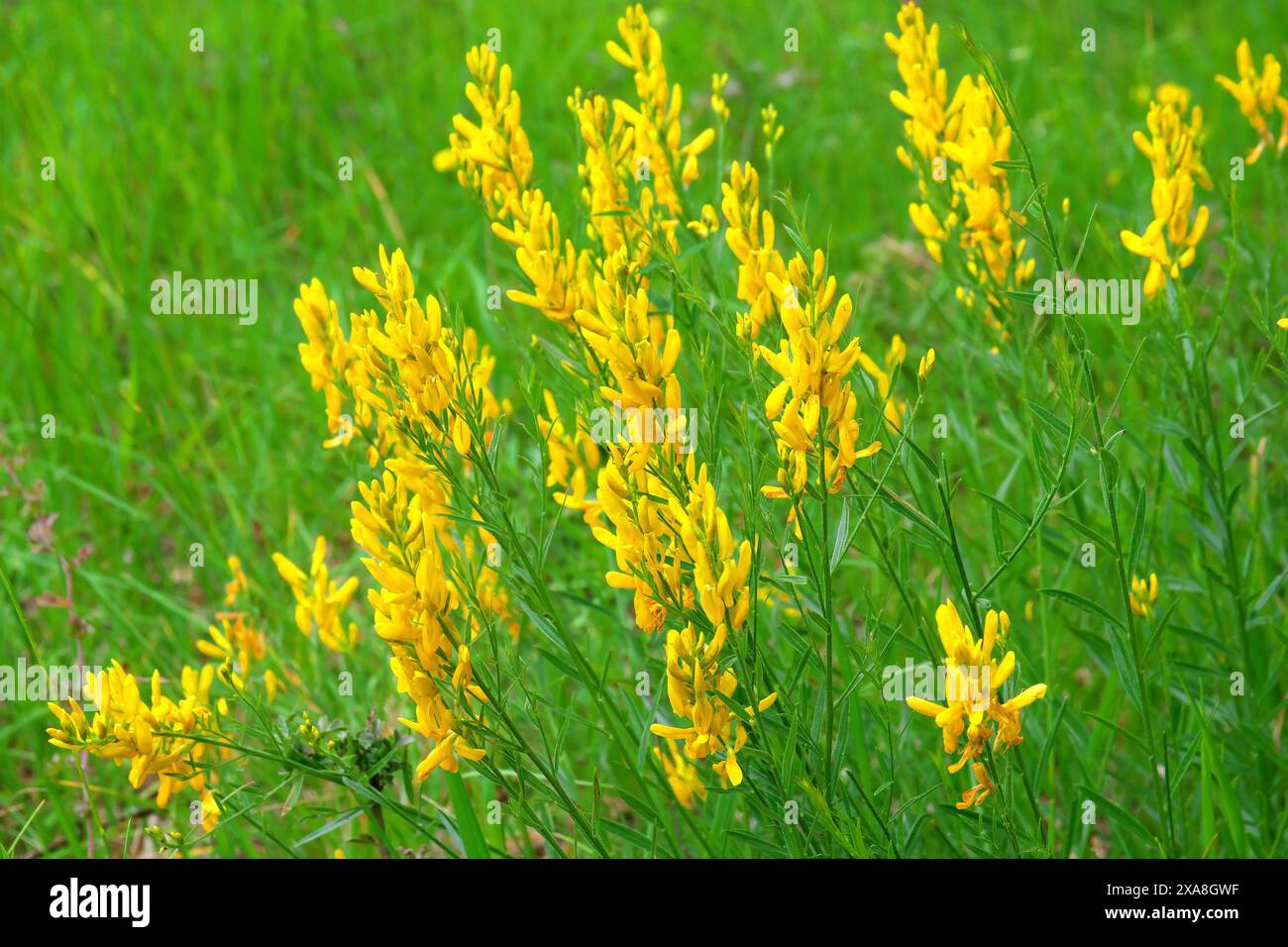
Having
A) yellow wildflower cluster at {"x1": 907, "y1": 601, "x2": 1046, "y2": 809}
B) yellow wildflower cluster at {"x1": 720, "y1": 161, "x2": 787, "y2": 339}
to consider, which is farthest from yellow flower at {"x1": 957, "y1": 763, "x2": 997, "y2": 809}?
yellow wildflower cluster at {"x1": 720, "y1": 161, "x2": 787, "y2": 339}

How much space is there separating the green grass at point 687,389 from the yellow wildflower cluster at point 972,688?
16 centimetres

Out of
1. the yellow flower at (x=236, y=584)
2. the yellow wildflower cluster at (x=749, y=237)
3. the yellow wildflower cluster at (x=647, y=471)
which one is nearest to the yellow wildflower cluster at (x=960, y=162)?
the yellow wildflower cluster at (x=749, y=237)

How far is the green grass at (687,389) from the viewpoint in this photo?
177 centimetres

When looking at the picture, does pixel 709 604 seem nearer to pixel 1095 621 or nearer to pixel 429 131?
pixel 1095 621

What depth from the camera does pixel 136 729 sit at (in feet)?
5.12

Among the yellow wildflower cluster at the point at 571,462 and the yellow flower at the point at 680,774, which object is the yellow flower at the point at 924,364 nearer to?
the yellow wildflower cluster at the point at 571,462

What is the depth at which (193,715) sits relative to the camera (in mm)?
1639

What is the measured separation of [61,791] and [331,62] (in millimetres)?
2970

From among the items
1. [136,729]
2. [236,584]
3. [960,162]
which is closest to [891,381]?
[960,162]

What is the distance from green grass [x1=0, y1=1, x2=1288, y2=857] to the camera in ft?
5.80

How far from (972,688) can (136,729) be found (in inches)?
37.9

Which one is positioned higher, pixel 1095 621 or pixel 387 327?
pixel 387 327

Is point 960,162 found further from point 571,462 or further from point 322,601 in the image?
point 322,601
